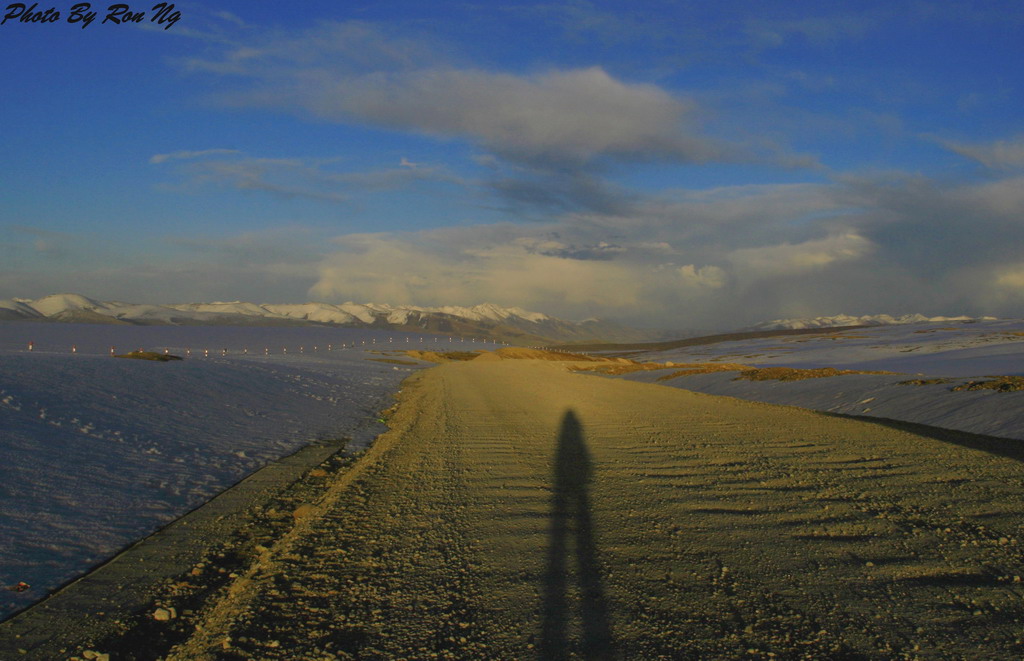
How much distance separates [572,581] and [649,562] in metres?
0.70

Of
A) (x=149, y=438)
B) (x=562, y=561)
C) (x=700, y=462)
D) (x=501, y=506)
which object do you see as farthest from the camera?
(x=149, y=438)

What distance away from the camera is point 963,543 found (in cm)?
468

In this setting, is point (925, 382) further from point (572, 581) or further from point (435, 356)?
point (435, 356)

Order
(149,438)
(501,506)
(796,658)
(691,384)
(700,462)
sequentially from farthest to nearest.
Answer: (691,384) < (149,438) < (700,462) < (501,506) < (796,658)

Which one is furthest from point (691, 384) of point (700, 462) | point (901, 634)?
point (901, 634)

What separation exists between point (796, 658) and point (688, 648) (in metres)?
0.56

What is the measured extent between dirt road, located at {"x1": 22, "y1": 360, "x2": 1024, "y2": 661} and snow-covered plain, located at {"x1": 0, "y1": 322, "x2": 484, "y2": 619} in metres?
1.80

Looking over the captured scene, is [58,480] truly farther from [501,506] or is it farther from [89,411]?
[501,506]

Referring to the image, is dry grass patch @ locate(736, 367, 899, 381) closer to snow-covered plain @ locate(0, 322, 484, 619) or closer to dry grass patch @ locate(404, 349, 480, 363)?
snow-covered plain @ locate(0, 322, 484, 619)

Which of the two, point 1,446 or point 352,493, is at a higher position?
point 1,446

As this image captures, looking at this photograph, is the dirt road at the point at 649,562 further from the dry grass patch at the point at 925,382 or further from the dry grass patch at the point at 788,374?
the dry grass patch at the point at 788,374

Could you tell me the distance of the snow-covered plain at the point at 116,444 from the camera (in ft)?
17.6

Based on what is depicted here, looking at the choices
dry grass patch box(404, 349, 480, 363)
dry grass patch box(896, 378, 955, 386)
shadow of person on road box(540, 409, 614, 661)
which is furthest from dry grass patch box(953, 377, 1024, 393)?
dry grass patch box(404, 349, 480, 363)

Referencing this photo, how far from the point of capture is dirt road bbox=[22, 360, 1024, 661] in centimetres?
337
